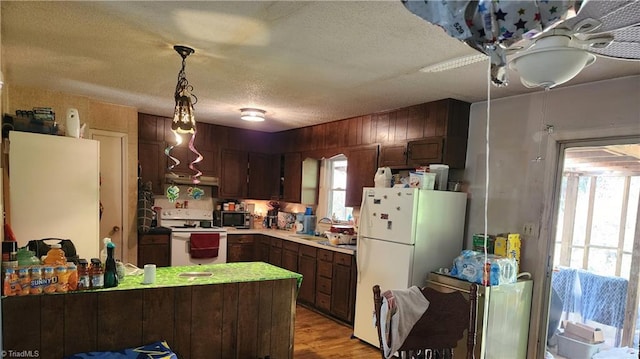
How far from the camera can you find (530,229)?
3000mm

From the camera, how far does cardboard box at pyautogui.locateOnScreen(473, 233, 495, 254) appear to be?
125 inches

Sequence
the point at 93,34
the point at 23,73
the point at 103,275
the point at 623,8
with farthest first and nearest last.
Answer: the point at 23,73 < the point at 93,34 < the point at 103,275 < the point at 623,8

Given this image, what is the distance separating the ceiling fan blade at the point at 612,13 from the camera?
2.76ft

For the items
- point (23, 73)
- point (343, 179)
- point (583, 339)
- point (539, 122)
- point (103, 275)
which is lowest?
point (583, 339)

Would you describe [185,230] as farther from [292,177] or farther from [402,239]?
[402,239]

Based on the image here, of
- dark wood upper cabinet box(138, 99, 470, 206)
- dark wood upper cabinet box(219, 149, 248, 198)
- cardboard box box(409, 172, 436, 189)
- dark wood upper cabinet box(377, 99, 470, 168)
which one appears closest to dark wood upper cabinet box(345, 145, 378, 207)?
dark wood upper cabinet box(138, 99, 470, 206)

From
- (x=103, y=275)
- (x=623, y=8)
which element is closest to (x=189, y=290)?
(x=103, y=275)

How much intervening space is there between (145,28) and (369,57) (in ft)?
4.53

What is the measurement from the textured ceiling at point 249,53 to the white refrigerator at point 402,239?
97 centimetres

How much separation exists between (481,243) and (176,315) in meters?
2.61

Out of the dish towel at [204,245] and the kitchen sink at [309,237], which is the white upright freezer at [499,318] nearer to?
the kitchen sink at [309,237]

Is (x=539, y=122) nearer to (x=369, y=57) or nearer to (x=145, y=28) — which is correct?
(x=369, y=57)

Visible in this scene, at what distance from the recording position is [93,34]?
219 centimetres

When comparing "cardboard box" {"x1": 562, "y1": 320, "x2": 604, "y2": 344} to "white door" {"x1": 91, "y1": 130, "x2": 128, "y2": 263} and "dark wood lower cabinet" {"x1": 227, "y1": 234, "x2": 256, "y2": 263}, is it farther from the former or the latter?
"white door" {"x1": 91, "y1": 130, "x2": 128, "y2": 263}
